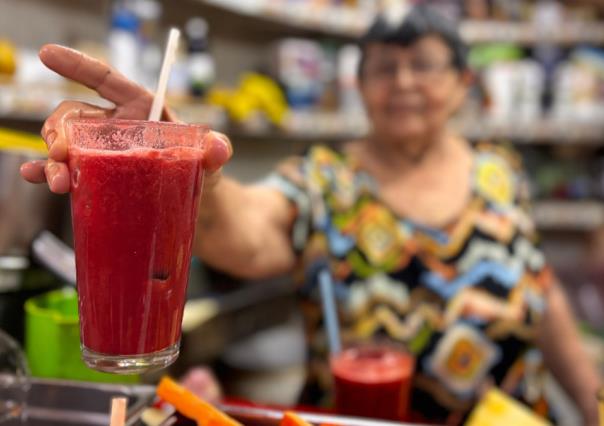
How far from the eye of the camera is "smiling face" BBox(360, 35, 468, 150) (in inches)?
63.1

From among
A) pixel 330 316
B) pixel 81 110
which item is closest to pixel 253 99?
pixel 330 316

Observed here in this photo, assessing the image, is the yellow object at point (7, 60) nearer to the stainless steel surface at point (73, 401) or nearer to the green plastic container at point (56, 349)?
the green plastic container at point (56, 349)

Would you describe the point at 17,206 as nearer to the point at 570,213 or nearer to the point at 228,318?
the point at 228,318

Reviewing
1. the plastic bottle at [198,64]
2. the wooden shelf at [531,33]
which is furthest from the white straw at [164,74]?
the wooden shelf at [531,33]

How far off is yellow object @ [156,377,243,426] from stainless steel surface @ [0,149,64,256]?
58 centimetres

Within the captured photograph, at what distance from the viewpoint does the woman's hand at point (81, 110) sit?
2.16 feet

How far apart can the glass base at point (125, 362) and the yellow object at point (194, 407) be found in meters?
0.09

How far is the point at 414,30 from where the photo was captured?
158cm

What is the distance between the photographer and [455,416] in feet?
4.83

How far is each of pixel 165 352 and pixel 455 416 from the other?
0.97 metres

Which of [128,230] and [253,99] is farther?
[253,99]

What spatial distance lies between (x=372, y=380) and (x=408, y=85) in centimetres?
73

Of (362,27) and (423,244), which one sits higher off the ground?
(362,27)

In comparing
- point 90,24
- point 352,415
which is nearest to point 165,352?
point 352,415
